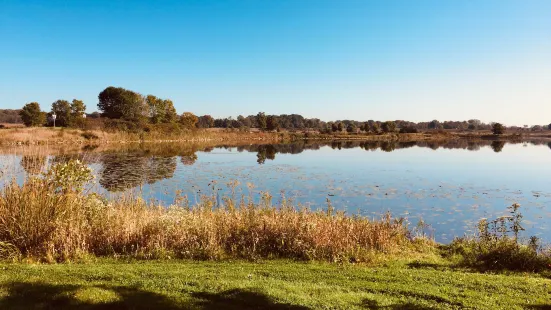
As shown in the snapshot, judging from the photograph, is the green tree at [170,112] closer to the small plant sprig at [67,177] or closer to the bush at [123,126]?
the bush at [123,126]

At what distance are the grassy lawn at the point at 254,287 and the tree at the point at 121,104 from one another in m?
62.7

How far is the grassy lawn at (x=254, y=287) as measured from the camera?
5.11m

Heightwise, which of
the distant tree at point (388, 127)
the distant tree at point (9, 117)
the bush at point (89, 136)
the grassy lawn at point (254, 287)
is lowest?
the grassy lawn at point (254, 287)

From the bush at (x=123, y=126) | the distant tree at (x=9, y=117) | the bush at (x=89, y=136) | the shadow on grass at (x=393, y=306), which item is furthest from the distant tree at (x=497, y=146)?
the distant tree at (x=9, y=117)

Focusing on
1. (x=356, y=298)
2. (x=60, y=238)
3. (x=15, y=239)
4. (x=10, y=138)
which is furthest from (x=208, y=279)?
(x=10, y=138)

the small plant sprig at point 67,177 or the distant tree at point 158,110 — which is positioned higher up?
the distant tree at point 158,110

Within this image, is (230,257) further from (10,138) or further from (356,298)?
(10,138)

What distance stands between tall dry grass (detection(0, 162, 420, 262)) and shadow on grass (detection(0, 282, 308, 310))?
233 centimetres

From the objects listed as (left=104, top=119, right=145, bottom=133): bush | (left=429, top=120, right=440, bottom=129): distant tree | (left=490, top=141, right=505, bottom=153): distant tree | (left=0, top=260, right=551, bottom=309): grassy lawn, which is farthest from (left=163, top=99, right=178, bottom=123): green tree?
(left=429, top=120, right=440, bottom=129): distant tree

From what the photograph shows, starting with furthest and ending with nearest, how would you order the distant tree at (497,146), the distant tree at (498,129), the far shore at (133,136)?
the distant tree at (498,129), the distant tree at (497,146), the far shore at (133,136)

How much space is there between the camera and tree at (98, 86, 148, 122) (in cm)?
6619

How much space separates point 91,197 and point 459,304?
28.3 feet

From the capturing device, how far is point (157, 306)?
16.1ft

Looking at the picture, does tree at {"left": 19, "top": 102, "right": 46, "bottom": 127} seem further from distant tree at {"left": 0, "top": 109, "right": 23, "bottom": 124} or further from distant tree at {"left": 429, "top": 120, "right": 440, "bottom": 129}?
distant tree at {"left": 429, "top": 120, "right": 440, "bottom": 129}
